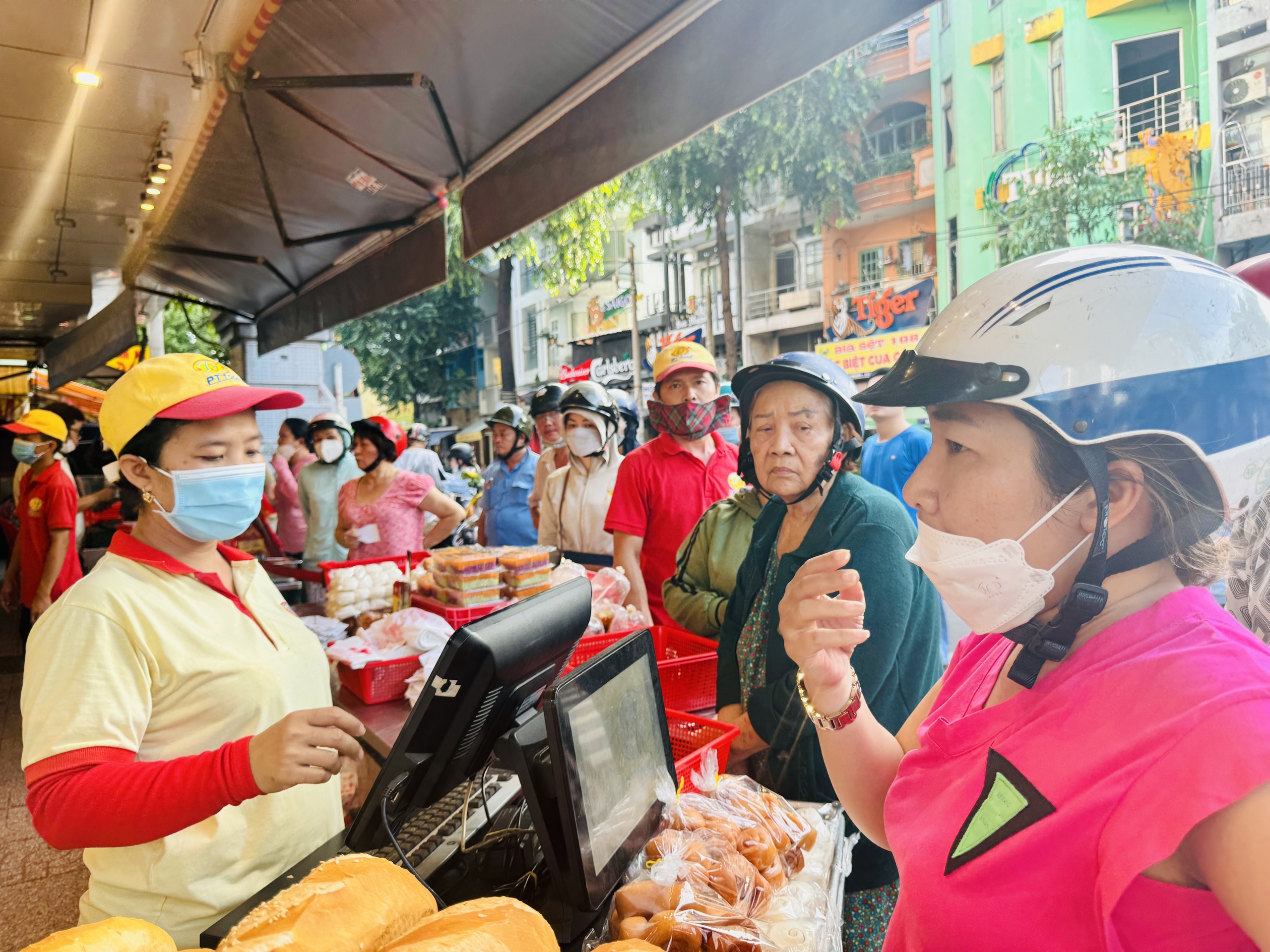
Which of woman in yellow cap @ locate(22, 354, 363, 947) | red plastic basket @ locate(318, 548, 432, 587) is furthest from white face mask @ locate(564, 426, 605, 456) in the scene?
woman in yellow cap @ locate(22, 354, 363, 947)

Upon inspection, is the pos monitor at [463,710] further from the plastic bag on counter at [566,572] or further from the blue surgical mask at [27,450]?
the blue surgical mask at [27,450]

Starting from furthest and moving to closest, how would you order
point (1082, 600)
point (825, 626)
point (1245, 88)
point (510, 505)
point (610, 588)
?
1. point (1245, 88)
2. point (510, 505)
3. point (610, 588)
4. point (825, 626)
5. point (1082, 600)

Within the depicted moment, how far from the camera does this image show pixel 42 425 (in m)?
5.44

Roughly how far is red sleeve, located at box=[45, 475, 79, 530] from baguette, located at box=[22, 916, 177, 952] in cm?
569

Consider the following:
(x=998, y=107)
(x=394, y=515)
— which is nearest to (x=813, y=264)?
(x=998, y=107)

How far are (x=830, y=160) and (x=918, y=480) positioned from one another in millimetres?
17739

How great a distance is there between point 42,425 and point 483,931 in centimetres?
615

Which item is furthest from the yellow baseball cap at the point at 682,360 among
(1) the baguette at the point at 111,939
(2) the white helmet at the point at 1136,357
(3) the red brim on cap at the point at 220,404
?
(1) the baguette at the point at 111,939

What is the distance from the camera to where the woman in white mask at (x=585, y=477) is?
4547 mm

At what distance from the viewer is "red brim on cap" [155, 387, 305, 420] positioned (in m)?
1.52

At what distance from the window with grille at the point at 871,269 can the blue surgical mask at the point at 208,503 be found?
20.6m

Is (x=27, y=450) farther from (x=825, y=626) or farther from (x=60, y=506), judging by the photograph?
(x=825, y=626)

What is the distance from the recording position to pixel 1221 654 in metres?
0.85

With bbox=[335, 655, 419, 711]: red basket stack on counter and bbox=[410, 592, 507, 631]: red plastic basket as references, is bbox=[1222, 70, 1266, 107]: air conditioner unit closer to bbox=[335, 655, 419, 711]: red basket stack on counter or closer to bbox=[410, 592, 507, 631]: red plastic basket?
bbox=[410, 592, 507, 631]: red plastic basket
